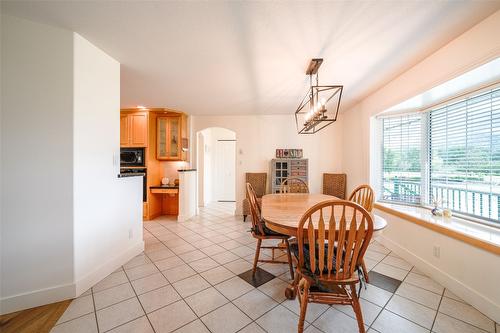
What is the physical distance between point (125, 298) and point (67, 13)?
8.06 feet

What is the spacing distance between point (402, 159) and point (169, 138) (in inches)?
180

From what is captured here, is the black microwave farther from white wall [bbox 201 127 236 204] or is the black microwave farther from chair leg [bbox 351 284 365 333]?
chair leg [bbox 351 284 365 333]

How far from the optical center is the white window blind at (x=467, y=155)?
1.82 metres

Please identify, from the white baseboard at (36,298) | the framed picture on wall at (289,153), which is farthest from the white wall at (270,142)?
the white baseboard at (36,298)

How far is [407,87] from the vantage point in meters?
2.32

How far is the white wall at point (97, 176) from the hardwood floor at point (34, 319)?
193mm

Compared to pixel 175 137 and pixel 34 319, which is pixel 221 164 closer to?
pixel 175 137

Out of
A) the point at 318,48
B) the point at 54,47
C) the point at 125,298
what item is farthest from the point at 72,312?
the point at 318,48

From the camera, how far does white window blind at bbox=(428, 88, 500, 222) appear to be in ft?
5.98

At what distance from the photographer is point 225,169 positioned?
6418mm

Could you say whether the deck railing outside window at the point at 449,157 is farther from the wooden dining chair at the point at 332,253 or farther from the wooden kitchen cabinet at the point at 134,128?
the wooden kitchen cabinet at the point at 134,128

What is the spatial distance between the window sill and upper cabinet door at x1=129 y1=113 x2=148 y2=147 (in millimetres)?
4794

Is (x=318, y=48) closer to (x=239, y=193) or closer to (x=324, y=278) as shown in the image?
(x=324, y=278)

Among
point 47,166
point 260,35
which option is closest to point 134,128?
point 47,166
